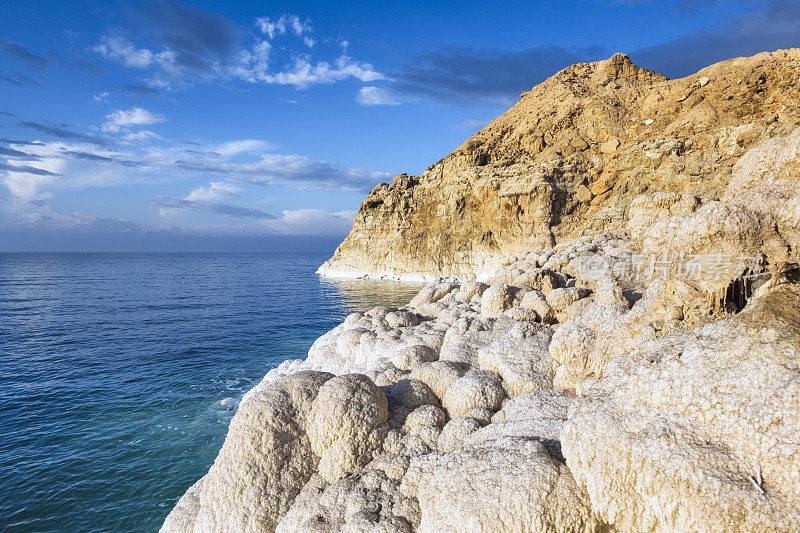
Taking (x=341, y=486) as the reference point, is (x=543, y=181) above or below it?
above

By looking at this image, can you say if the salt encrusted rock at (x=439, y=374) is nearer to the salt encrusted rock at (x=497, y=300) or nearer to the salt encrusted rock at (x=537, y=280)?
the salt encrusted rock at (x=497, y=300)

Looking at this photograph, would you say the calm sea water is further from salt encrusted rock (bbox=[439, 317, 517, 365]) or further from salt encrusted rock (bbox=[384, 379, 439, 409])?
salt encrusted rock (bbox=[439, 317, 517, 365])

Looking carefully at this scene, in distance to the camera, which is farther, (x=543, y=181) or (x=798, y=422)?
(x=543, y=181)

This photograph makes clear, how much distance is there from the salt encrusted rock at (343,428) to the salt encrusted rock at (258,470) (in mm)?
153

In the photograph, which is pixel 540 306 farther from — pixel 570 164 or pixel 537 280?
pixel 570 164

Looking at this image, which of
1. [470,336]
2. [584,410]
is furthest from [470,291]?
[584,410]

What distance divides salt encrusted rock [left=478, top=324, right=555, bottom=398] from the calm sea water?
32.5ft

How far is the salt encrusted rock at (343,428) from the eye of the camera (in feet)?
22.6

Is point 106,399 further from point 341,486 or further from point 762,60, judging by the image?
point 762,60

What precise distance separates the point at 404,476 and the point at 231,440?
3.21 meters

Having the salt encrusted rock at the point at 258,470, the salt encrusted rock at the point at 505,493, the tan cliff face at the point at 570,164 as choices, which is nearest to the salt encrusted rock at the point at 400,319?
the salt encrusted rock at the point at 258,470

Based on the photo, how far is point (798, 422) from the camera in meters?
3.98

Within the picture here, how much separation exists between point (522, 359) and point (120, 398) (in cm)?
1912

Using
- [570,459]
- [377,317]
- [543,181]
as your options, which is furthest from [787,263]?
[543,181]
